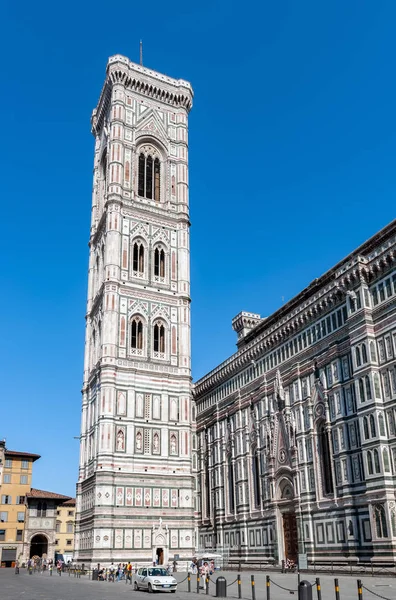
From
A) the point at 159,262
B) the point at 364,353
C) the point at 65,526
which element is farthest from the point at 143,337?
the point at 65,526

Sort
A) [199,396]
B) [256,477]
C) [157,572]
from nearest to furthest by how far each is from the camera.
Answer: [157,572], [256,477], [199,396]

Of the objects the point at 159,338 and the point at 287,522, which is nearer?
the point at 287,522

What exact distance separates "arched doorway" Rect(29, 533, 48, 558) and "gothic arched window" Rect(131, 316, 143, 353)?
118 feet

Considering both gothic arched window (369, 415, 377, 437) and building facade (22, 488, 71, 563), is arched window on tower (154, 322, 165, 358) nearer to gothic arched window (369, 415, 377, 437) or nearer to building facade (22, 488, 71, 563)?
gothic arched window (369, 415, 377, 437)

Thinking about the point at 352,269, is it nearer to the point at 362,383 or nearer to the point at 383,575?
the point at 362,383

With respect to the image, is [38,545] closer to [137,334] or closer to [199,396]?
[199,396]

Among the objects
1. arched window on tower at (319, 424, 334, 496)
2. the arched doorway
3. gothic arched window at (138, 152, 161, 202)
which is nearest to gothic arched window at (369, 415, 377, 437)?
arched window on tower at (319, 424, 334, 496)

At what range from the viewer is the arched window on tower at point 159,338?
5891 cm

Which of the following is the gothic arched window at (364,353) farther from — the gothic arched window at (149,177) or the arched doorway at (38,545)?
the arched doorway at (38,545)

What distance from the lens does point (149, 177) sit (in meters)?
66.2

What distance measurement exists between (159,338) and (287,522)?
21.4 metres

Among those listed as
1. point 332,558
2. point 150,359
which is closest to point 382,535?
point 332,558

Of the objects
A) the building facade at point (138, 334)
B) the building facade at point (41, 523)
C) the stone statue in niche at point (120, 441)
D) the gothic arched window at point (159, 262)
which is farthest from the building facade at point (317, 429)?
the building facade at point (41, 523)

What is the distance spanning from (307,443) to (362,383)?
839 cm
